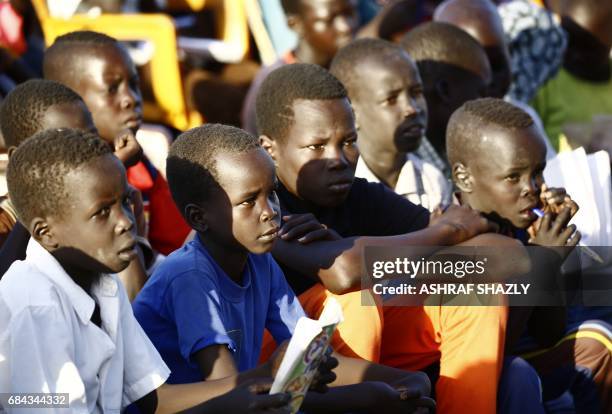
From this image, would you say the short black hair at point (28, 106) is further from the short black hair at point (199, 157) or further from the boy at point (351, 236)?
the boy at point (351, 236)

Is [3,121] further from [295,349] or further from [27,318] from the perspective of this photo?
[295,349]

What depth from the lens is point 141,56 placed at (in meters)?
6.13

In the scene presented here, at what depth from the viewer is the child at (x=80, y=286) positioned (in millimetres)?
2629

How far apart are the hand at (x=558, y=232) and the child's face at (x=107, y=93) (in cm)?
153

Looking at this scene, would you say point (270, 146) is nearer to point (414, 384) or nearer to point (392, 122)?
point (392, 122)

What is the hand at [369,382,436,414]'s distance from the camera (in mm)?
A: 3061

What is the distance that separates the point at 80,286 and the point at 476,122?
5.97 ft

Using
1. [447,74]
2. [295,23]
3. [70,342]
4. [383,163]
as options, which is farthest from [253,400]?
[295,23]

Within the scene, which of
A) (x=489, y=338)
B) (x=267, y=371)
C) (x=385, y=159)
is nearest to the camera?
(x=267, y=371)

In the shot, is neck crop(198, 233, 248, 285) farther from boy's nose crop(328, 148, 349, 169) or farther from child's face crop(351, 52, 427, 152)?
child's face crop(351, 52, 427, 152)

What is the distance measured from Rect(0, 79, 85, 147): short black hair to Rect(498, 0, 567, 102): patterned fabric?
3120 millimetres

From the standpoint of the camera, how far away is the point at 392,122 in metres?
4.52

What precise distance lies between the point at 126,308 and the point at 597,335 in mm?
1895

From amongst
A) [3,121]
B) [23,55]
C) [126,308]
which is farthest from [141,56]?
[126,308]
